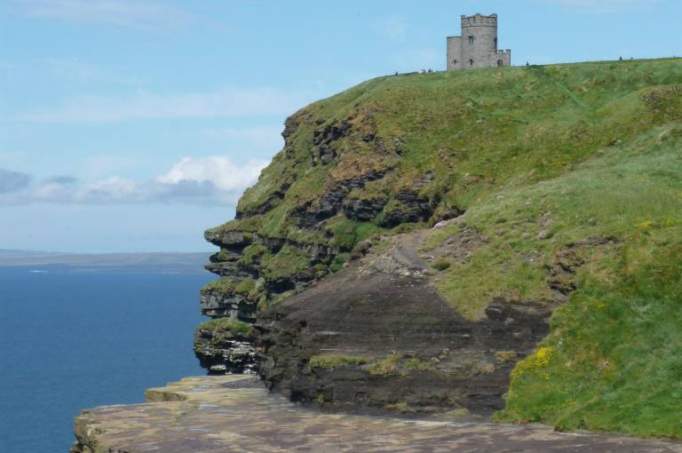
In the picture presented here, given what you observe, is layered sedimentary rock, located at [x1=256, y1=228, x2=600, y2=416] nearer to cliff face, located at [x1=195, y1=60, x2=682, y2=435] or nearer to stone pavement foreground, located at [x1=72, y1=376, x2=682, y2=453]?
cliff face, located at [x1=195, y1=60, x2=682, y2=435]

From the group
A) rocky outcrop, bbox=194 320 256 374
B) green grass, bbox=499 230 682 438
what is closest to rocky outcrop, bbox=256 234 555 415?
green grass, bbox=499 230 682 438

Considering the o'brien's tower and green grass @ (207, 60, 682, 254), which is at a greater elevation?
the o'brien's tower

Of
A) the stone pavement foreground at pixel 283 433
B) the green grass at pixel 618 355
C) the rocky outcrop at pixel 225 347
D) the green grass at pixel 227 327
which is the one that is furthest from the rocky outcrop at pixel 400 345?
the green grass at pixel 227 327

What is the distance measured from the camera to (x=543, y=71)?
110 m

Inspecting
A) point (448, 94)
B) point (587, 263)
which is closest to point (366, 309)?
point (587, 263)

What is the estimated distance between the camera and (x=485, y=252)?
2842 inches

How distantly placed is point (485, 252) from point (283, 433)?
17.7 metres

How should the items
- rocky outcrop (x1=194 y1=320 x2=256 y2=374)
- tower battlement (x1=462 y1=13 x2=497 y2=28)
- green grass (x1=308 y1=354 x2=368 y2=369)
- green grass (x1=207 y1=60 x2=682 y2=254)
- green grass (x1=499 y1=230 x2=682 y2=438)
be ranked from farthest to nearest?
tower battlement (x1=462 y1=13 x2=497 y2=28), rocky outcrop (x1=194 y1=320 x2=256 y2=374), green grass (x1=207 y1=60 x2=682 y2=254), green grass (x1=308 y1=354 x2=368 y2=369), green grass (x1=499 y1=230 x2=682 y2=438)

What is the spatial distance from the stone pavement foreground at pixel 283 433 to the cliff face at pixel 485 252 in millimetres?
1965

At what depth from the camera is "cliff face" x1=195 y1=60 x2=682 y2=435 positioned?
206 feet

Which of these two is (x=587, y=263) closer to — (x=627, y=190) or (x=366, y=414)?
(x=627, y=190)

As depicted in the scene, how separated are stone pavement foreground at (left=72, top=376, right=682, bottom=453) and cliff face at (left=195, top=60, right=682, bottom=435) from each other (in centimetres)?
196

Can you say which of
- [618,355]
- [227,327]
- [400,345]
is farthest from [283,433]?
[227,327]

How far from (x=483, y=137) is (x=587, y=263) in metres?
32.9
